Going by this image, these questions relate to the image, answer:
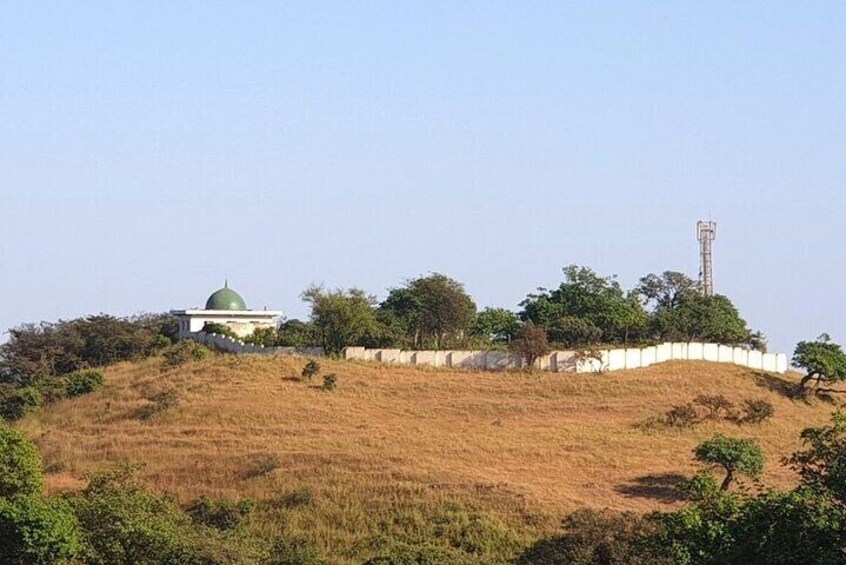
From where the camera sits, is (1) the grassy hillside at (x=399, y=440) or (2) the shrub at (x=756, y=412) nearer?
(1) the grassy hillside at (x=399, y=440)

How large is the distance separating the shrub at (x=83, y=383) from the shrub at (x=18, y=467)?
23.1m

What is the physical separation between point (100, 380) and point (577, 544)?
3525cm

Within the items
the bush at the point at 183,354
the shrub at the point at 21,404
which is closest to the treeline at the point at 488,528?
the shrub at the point at 21,404

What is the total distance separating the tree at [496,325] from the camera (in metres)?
83.5

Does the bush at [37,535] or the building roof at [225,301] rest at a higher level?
the building roof at [225,301]

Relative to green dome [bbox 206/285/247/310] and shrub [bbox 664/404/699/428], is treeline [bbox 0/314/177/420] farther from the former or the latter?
shrub [bbox 664/404/699/428]

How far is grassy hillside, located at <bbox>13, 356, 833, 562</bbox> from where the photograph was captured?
160ft

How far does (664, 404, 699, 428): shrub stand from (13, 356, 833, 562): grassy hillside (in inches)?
18.6

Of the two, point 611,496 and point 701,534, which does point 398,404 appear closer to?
point 611,496

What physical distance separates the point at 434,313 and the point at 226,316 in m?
16.9

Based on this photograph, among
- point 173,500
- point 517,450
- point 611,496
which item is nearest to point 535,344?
point 517,450

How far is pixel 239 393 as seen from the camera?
63.2 metres

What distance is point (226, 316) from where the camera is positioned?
90188mm

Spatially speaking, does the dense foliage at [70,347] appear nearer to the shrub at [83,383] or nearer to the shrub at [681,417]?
the shrub at [83,383]
